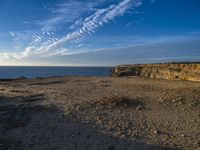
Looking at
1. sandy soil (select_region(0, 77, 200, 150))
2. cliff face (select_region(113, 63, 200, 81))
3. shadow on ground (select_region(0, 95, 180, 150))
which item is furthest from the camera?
cliff face (select_region(113, 63, 200, 81))

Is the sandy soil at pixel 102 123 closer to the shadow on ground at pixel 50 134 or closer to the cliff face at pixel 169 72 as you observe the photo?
the shadow on ground at pixel 50 134

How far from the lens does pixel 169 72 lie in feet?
148

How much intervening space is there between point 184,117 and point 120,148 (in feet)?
21.4

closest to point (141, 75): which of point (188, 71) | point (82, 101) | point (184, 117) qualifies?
point (188, 71)

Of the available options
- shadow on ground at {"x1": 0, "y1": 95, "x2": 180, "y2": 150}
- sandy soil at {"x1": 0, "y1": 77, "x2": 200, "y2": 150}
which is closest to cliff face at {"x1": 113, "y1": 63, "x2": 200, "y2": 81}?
sandy soil at {"x1": 0, "y1": 77, "x2": 200, "y2": 150}

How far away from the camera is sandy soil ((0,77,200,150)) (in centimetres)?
1513

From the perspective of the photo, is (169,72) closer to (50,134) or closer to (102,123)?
(102,123)

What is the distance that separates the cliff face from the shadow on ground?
24.7 meters

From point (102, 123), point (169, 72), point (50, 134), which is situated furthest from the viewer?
point (169, 72)

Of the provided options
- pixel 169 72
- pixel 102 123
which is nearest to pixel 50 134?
pixel 102 123

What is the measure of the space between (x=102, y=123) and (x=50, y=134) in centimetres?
327

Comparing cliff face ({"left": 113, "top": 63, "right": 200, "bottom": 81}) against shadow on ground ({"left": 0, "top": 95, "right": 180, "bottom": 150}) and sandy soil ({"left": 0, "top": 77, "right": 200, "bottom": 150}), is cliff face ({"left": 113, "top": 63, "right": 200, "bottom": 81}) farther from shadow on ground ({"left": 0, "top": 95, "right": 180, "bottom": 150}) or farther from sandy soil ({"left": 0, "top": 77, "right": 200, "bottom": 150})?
shadow on ground ({"left": 0, "top": 95, "right": 180, "bottom": 150})

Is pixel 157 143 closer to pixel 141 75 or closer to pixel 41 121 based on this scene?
pixel 41 121

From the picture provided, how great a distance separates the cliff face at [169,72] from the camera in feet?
134
